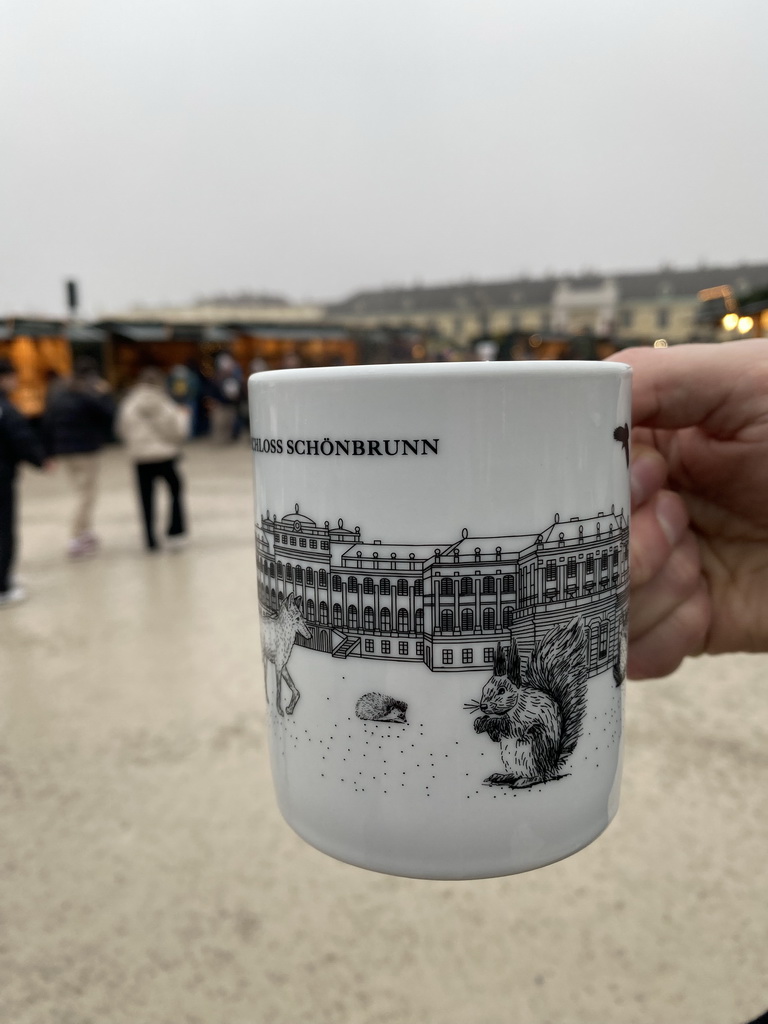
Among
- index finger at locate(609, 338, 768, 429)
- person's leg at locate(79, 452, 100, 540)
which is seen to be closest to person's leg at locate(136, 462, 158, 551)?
person's leg at locate(79, 452, 100, 540)

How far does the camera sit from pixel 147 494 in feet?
13.5

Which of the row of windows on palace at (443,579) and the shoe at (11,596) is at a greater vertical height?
the row of windows on palace at (443,579)

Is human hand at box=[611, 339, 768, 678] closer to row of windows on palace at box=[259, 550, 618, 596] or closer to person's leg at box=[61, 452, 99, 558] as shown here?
row of windows on palace at box=[259, 550, 618, 596]

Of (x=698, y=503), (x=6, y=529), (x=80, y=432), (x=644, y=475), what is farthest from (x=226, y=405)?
(x=644, y=475)

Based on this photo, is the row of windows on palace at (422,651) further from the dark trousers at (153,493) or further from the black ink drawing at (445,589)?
the dark trousers at (153,493)

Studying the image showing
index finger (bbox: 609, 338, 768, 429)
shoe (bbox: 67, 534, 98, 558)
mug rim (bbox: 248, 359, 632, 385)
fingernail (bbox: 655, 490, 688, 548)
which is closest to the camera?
mug rim (bbox: 248, 359, 632, 385)

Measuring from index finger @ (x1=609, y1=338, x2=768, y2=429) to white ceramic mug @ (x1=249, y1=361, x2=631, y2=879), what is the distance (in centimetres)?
Result: 24

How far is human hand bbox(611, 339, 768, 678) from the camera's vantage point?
817mm

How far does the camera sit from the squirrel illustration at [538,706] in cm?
54

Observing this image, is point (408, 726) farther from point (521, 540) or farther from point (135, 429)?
point (135, 429)

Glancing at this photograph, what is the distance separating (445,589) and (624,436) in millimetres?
199

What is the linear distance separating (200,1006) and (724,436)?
116 centimetres

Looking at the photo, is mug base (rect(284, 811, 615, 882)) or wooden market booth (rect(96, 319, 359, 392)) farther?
wooden market booth (rect(96, 319, 359, 392))

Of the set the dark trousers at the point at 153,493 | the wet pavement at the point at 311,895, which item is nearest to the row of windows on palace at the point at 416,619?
the wet pavement at the point at 311,895
